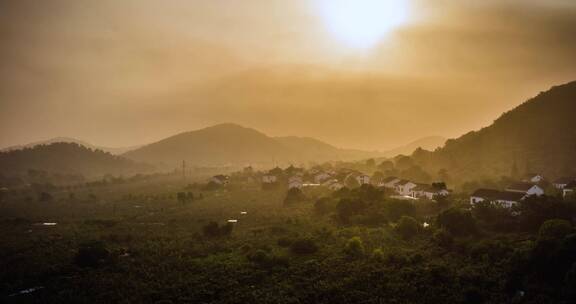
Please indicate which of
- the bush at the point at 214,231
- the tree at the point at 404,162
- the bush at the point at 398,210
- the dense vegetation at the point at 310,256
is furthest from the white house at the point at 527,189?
the tree at the point at 404,162

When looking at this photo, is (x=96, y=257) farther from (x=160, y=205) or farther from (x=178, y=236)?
(x=160, y=205)

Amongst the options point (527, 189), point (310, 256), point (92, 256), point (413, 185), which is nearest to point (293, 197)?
point (413, 185)

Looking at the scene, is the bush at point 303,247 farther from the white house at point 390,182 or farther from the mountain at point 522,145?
the mountain at point 522,145

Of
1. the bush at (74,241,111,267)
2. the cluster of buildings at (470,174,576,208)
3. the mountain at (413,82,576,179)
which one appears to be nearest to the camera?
the bush at (74,241,111,267)

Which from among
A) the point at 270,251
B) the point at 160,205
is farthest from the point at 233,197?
the point at 270,251

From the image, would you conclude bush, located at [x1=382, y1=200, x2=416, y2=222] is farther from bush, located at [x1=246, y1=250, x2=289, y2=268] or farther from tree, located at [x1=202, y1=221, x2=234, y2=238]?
tree, located at [x1=202, y1=221, x2=234, y2=238]

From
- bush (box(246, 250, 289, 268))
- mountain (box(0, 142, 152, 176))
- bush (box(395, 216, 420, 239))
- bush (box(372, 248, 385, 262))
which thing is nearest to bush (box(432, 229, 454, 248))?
bush (box(395, 216, 420, 239))
